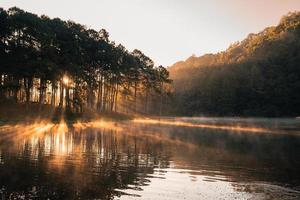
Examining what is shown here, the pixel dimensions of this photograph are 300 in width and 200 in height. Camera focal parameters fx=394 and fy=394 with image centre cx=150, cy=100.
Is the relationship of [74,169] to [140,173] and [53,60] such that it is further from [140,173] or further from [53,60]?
[53,60]

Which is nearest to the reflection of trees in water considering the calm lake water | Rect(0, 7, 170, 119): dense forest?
the calm lake water

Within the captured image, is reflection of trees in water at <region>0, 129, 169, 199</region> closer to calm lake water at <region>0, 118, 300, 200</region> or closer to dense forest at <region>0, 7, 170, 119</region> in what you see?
calm lake water at <region>0, 118, 300, 200</region>

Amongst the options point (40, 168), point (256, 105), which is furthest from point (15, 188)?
point (256, 105)

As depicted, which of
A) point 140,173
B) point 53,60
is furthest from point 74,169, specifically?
point 53,60

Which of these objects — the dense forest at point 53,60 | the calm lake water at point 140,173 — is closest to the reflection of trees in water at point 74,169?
the calm lake water at point 140,173

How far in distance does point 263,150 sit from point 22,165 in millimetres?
25623

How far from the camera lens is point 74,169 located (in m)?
23.8

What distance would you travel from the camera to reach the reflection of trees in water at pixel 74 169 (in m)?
18.0

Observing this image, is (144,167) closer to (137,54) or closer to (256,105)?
(137,54)

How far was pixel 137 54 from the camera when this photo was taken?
15375 centimetres

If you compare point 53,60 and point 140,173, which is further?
point 53,60

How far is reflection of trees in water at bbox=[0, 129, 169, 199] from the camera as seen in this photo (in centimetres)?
1805

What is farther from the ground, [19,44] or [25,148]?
[19,44]

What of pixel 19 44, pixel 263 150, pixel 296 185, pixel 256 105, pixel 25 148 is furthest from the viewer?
pixel 256 105
